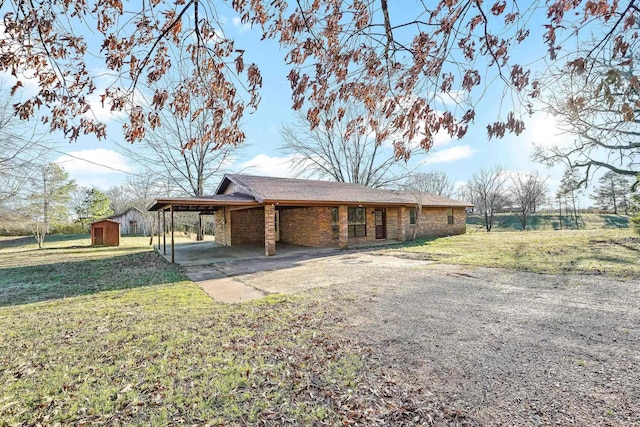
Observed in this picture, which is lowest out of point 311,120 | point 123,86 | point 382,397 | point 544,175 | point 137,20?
point 382,397

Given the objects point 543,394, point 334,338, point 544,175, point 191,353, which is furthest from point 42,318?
point 544,175

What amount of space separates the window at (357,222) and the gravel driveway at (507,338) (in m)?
8.85

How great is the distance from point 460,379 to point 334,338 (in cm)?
158

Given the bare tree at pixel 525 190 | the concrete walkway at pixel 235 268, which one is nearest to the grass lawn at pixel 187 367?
the concrete walkway at pixel 235 268

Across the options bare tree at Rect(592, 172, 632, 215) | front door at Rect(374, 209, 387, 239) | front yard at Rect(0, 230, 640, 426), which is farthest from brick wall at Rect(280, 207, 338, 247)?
bare tree at Rect(592, 172, 632, 215)

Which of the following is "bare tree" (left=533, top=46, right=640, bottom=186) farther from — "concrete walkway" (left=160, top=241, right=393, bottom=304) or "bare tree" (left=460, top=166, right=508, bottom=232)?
"bare tree" (left=460, top=166, right=508, bottom=232)

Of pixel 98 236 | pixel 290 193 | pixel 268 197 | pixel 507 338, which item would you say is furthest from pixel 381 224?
pixel 98 236

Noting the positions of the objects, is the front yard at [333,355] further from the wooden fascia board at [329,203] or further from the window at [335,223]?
the window at [335,223]

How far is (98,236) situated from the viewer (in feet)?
65.8

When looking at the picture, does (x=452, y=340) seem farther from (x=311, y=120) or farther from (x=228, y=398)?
(x=311, y=120)

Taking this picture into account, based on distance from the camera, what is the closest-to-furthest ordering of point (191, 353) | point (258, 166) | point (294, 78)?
1. point (294, 78)
2. point (191, 353)
3. point (258, 166)

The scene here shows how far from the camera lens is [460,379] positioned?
2.99 metres

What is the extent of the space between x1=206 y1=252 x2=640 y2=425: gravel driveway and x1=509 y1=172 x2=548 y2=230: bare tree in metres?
30.1

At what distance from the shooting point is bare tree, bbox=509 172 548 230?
108ft
